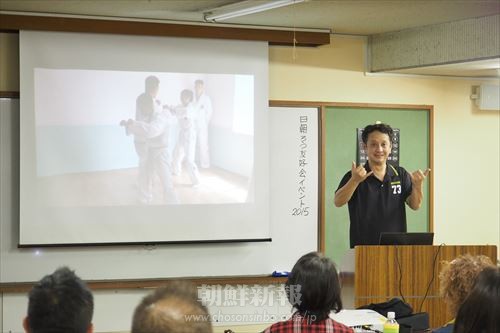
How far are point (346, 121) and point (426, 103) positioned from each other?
2.89 feet

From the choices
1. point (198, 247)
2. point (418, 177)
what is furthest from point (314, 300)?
point (198, 247)

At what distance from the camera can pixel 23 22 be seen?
5625 mm

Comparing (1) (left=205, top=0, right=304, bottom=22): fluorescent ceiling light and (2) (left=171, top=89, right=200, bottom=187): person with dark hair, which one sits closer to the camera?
(1) (left=205, top=0, right=304, bottom=22): fluorescent ceiling light

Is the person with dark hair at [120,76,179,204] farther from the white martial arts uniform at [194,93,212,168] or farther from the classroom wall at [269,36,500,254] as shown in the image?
the classroom wall at [269,36,500,254]

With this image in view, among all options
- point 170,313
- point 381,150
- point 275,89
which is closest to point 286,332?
point 170,313

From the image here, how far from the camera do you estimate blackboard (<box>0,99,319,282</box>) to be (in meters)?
5.72

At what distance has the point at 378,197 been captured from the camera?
5254mm

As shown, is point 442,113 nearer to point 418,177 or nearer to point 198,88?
point 418,177

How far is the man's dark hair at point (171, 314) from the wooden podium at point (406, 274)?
280 cm

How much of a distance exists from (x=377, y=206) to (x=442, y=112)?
2.12 meters

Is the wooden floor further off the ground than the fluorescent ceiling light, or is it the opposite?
the fluorescent ceiling light

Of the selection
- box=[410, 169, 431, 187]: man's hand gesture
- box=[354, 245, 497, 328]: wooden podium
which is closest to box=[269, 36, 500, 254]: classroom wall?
box=[410, 169, 431, 187]: man's hand gesture

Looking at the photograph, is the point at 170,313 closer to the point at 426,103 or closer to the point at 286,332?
the point at 286,332

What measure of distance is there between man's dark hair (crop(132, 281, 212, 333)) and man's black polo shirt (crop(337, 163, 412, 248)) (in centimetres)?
354
